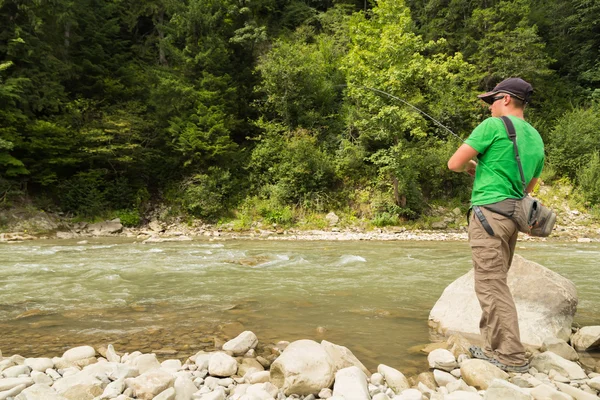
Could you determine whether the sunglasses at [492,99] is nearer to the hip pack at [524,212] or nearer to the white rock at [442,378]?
the hip pack at [524,212]

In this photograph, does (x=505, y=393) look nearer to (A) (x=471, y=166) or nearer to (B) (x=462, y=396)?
(B) (x=462, y=396)

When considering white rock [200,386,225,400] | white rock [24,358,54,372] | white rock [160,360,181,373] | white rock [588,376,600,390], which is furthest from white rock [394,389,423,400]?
white rock [24,358,54,372]

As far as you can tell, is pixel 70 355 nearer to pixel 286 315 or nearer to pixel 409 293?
pixel 286 315

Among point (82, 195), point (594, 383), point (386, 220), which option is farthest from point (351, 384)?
point (82, 195)

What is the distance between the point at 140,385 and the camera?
7.53 feet

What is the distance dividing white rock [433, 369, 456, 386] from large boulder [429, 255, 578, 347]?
3.35ft

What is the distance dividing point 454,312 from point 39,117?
61.4 ft

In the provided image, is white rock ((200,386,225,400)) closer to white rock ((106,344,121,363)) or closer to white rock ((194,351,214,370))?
white rock ((194,351,214,370))

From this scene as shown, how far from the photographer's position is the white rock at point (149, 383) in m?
2.25

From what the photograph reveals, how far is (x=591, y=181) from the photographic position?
16.1m

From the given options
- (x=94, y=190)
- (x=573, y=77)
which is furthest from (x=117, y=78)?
(x=573, y=77)

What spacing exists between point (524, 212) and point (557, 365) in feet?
3.61

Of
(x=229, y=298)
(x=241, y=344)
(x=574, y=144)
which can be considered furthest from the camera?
(x=574, y=144)

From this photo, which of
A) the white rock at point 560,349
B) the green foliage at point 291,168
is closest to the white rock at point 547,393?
the white rock at point 560,349
